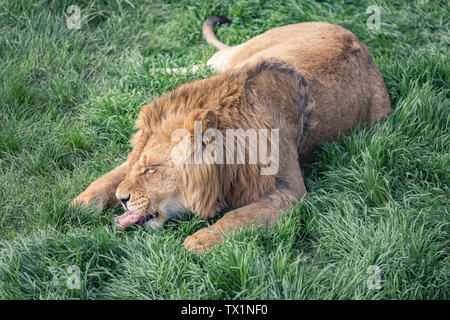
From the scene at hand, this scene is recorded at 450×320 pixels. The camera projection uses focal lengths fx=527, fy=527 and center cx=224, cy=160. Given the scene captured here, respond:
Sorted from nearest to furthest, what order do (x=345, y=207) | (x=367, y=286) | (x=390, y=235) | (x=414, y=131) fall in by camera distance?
(x=367, y=286), (x=390, y=235), (x=345, y=207), (x=414, y=131)

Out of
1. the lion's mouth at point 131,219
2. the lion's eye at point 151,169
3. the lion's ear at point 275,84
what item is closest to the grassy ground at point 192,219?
the lion's mouth at point 131,219

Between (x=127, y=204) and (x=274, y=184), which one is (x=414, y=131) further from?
(x=127, y=204)

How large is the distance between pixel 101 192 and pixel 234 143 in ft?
3.69

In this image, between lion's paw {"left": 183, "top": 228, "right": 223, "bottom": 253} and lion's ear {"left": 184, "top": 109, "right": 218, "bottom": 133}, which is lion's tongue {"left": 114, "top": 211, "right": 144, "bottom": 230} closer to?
lion's paw {"left": 183, "top": 228, "right": 223, "bottom": 253}

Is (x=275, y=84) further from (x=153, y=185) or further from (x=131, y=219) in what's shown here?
(x=131, y=219)

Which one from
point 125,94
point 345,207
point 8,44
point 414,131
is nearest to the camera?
point 345,207

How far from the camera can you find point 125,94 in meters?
5.50

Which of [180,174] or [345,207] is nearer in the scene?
[180,174]

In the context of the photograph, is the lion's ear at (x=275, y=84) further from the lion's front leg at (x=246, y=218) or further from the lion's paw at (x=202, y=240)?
the lion's paw at (x=202, y=240)

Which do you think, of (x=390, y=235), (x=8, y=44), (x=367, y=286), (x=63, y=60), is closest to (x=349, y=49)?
(x=390, y=235)

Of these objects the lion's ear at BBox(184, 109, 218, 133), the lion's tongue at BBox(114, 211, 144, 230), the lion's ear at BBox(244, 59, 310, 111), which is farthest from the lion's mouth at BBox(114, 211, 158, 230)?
the lion's ear at BBox(244, 59, 310, 111)

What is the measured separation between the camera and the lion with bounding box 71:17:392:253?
3695mm

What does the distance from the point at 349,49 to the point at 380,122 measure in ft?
2.45

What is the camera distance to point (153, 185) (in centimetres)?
370
